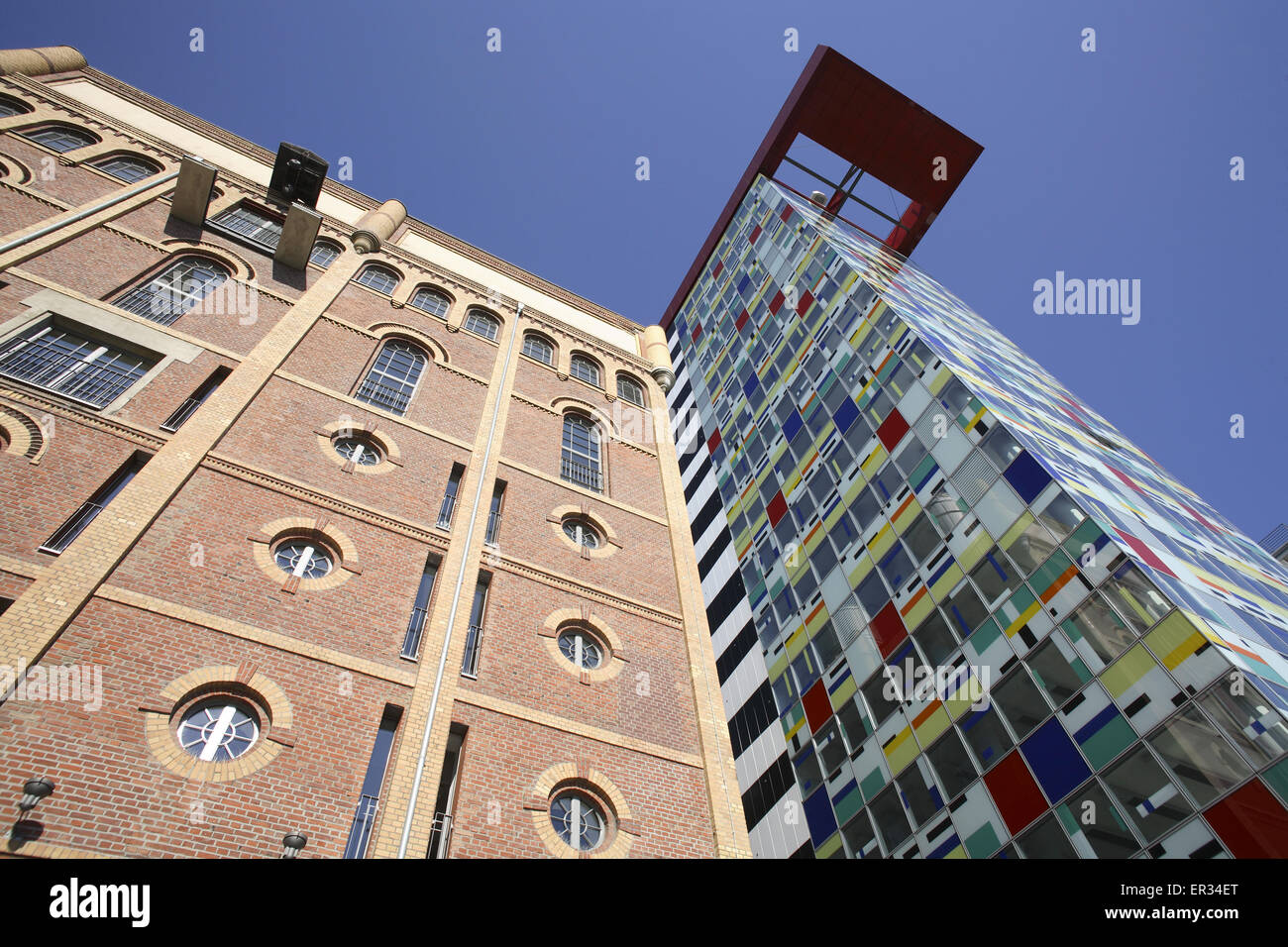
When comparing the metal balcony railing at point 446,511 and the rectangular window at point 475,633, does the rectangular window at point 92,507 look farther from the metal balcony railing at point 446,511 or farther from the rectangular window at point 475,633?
the rectangular window at point 475,633

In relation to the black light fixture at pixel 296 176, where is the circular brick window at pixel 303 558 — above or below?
below

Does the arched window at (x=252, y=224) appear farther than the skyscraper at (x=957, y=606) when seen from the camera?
Yes

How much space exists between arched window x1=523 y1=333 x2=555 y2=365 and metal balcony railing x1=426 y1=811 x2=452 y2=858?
13874 mm

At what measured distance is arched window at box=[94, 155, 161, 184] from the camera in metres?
18.8

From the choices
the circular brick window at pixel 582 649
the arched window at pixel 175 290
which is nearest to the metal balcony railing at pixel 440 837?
Result: the circular brick window at pixel 582 649

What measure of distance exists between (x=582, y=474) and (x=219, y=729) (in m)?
9.81

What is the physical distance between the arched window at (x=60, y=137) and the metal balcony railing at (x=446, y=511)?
13.9m

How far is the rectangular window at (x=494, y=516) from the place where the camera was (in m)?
14.1

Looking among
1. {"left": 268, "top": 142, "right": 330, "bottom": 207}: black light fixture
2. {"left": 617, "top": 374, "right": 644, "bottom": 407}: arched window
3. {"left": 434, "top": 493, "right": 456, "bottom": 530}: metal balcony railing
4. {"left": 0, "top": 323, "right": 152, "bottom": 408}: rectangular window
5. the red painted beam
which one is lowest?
{"left": 0, "top": 323, "right": 152, "bottom": 408}: rectangular window

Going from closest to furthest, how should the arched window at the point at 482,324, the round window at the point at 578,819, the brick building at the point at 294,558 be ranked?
the brick building at the point at 294,558 < the round window at the point at 578,819 < the arched window at the point at 482,324

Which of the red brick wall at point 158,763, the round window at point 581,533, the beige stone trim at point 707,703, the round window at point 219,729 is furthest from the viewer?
the round window at point 581,533

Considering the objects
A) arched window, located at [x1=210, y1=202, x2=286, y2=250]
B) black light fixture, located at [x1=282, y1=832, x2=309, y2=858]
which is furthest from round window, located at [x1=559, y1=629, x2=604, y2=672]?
arched window, located at [x1=210, y1=202, x2=286, y2=250]

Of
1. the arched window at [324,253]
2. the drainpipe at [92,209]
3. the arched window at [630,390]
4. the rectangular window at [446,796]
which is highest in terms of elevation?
the drainpipe at [92,209]

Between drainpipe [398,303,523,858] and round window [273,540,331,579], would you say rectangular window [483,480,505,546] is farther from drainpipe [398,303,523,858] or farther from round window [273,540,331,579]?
round window [273,540,331,579]
